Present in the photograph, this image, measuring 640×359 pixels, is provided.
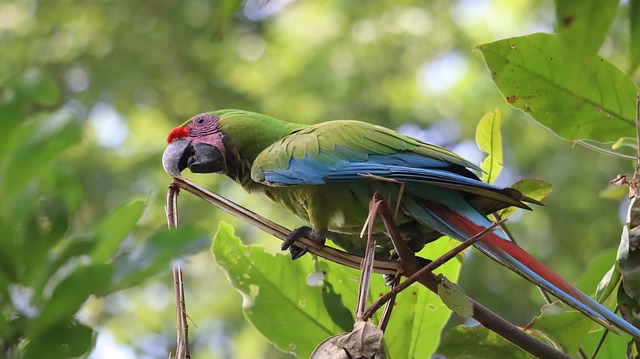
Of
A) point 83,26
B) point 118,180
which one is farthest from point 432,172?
point 83,26

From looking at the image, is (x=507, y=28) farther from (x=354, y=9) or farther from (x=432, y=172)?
(x=432, y=172)

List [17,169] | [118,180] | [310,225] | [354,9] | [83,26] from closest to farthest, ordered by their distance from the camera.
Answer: [17,169], [310,225], [118,180], [83,26], [354,9]

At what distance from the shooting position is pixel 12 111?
96 cm

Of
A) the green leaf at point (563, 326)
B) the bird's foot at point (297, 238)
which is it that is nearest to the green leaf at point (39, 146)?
the bird's foot at point (297, 238)

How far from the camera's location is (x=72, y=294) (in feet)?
2.39

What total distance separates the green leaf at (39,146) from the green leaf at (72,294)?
21cm

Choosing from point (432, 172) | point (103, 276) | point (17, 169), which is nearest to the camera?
point (103, 276)

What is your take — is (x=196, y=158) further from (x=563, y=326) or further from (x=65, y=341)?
(x=65, y=341)

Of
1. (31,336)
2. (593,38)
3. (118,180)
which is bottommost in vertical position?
(118,180)

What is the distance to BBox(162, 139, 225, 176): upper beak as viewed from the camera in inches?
70.7

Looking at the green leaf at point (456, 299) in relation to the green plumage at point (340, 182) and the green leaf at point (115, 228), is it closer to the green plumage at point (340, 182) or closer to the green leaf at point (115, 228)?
the green plumage at point (340, 182)

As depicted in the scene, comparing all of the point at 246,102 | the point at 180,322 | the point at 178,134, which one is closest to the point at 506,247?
the point at 180,322

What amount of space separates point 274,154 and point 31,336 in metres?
0.98

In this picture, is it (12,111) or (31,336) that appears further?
(12,111)
